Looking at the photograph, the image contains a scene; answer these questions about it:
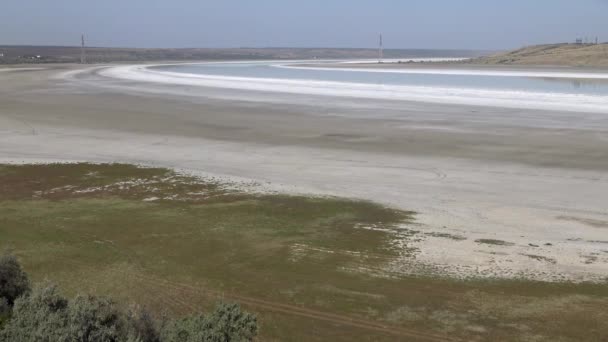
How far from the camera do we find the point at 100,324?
6367mm

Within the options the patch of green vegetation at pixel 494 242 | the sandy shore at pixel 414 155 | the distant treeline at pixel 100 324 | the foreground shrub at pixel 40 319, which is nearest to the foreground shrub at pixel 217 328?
the distant treeline at pixel 100 324

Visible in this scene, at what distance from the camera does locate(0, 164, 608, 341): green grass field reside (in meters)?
8.54

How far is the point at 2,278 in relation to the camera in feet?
26.7

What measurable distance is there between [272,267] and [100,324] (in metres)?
4.54

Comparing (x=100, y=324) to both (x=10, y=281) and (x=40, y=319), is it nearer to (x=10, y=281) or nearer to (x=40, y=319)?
(x=40, y=319)

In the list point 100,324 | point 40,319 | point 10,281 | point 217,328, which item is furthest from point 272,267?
point 40,319

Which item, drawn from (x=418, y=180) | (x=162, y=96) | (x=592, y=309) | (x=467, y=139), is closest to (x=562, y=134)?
(x=467, y=139)

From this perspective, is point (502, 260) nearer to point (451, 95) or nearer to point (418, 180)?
point (418, 180)

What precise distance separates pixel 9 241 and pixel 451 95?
3197 cm

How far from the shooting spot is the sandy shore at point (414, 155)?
11.8 m

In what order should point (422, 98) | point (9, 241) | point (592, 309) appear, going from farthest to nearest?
point (422, 98)
point (9, 241)
point (592, 309)

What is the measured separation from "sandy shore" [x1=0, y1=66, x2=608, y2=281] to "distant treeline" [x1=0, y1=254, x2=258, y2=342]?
14.6 feet

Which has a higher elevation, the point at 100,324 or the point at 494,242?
the point at 100,324

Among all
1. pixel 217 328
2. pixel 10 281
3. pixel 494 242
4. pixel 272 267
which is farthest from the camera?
pixel 494 242
